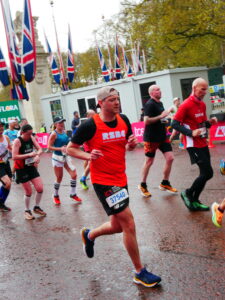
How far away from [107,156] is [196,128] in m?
2.49

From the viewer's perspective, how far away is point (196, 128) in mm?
6078

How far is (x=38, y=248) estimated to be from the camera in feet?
18.2

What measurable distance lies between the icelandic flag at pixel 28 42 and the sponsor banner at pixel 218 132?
27.1 feet

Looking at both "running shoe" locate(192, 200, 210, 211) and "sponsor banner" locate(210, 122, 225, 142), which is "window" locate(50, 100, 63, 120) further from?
"running shoe" locate(192, 200, 210, 211)

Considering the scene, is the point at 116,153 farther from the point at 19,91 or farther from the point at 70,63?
the point at 70,63

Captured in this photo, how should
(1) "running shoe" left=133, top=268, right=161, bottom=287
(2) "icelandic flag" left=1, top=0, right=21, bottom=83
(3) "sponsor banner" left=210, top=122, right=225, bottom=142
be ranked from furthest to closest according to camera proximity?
(2) "icelandic flag" left=1, top=0, right=21, bottom=83 < (3) "sponsor banner" left=210, top=122, right=225, bottom=142 < (1) "running shoe" left=133, top=268, right=161, bottom=287

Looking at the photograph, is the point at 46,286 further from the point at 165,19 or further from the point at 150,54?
the point at 150,54

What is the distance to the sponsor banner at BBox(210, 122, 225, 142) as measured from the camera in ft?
45.7

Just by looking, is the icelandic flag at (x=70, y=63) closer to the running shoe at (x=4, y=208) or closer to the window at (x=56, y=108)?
the window at (x=56, y=108)

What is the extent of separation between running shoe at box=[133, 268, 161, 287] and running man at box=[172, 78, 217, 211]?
2.47 metres

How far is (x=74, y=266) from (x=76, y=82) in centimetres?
5337

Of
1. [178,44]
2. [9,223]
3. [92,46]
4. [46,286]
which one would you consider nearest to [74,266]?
[46,286]

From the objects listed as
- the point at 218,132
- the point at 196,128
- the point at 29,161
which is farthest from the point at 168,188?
the point at 218,132

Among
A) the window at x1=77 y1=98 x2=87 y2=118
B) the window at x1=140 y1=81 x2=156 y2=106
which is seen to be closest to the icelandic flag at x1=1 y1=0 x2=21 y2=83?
the window at x1=77 y1=98 x2=87 y2=118
